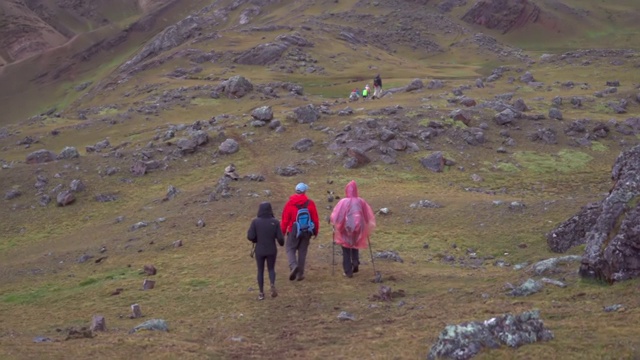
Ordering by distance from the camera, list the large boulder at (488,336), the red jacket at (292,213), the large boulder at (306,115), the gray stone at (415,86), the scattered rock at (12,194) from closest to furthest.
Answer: the large boulder at (488,336) < the red jacket at (292,213) < the scattered rock at (12,194) < the large boulder at (306,115) < the gray stone at (415,86)

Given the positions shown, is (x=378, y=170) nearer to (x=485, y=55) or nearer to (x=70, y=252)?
(x=70, y=252)

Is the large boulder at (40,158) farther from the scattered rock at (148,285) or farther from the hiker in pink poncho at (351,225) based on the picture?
the hiker in pink poncho at (351,225)

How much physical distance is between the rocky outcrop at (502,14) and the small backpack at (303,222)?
107 m

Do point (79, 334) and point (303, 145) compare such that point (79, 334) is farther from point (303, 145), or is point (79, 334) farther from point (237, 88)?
point (237, 88)

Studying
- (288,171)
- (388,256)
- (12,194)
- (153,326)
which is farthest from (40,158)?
(153,326)

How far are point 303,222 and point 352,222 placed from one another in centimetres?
132

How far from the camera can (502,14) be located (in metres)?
117

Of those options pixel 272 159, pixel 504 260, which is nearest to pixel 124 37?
pixel 272 159

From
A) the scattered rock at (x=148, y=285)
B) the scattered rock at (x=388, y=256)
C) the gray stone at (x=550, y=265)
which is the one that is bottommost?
the scattered rock at (x=388, y=256)

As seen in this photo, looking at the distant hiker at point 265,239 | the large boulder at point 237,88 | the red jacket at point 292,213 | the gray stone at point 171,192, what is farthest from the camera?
the large boulder at point 237,88

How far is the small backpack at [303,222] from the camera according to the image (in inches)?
663

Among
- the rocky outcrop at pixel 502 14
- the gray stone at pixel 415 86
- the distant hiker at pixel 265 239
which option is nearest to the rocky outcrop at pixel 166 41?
the rocky outcrop at pixel 502 14

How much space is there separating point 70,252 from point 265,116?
56.0 feet

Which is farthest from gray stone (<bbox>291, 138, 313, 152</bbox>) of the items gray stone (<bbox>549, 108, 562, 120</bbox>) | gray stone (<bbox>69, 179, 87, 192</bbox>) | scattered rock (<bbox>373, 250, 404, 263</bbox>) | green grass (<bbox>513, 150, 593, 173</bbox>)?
scattered rock (<bbox>373, 250, 404, 263</bbox>)
